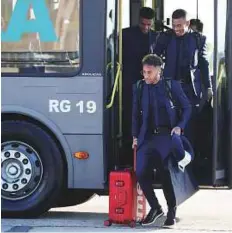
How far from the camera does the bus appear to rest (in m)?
6.81

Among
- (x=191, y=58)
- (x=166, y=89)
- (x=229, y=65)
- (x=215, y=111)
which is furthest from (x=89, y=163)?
(x=229, y=65)

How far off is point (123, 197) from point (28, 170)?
100 cm

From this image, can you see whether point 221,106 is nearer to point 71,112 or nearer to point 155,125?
point 155,125

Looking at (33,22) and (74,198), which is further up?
(33,22)

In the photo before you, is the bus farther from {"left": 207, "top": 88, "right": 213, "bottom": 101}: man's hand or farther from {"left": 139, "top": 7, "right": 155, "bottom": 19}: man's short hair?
{"left": 139, "top": 7, "right": 155, "bottom": 19}: man's short hair

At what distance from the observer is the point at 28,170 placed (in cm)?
697

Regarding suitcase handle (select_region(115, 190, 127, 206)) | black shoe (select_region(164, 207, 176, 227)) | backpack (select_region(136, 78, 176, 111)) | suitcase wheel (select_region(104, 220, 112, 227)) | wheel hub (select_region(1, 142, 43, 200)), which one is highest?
backpack (select_region(136, 78, 176, 111))

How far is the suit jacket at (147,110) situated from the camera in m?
6.56

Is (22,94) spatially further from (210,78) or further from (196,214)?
(196,214)

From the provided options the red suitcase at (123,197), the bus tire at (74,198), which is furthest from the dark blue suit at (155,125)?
the bus tire at (74,198)

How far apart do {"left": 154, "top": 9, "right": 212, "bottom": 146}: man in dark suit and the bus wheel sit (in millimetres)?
1353

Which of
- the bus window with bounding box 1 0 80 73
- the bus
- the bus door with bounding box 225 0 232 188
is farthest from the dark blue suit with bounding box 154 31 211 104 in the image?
the bus window with bounding box 1 0 80 73

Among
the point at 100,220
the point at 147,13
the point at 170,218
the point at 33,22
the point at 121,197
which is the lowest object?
the point at 100,220

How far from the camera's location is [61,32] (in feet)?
22.6
